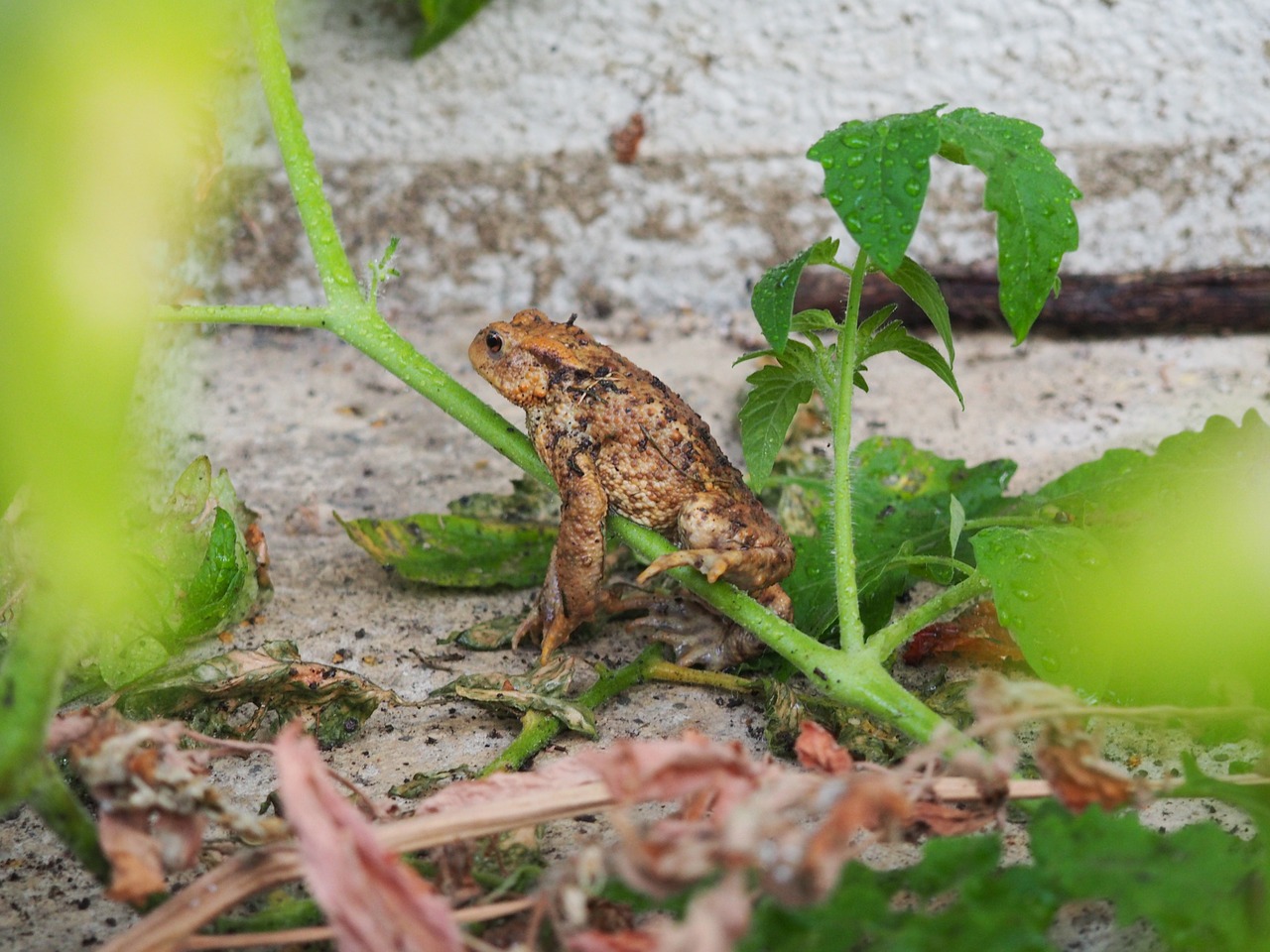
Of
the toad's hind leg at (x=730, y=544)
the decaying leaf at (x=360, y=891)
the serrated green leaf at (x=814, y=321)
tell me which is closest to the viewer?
the decaying leaf at (x=360, y=891)

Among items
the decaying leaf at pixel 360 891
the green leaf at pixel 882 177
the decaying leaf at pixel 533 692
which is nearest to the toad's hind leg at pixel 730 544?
the decaying leaf at pixel 533 692

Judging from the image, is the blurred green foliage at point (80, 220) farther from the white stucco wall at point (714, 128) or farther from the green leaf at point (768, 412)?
the white stucco wall at point (714, 128)

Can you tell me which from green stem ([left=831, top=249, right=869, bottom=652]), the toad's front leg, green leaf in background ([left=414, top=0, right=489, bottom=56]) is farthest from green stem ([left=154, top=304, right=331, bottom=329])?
green leaf in background ([left=414, top=0, right=489, bottom=56])

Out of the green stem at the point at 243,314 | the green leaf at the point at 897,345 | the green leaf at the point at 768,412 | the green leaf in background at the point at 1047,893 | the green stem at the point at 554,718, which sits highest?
the green stem at the point at 243,314

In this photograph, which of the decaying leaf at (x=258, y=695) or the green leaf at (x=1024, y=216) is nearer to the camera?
the green leaf at (x=1024, y=216)

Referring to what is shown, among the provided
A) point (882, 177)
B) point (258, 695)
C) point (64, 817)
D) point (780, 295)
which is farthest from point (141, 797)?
point (882, 177)

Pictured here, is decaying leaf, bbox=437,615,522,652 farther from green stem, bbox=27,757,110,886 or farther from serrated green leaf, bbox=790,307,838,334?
→ green stem, bbox=27,757,110,886

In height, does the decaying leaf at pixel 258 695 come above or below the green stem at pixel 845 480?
below
